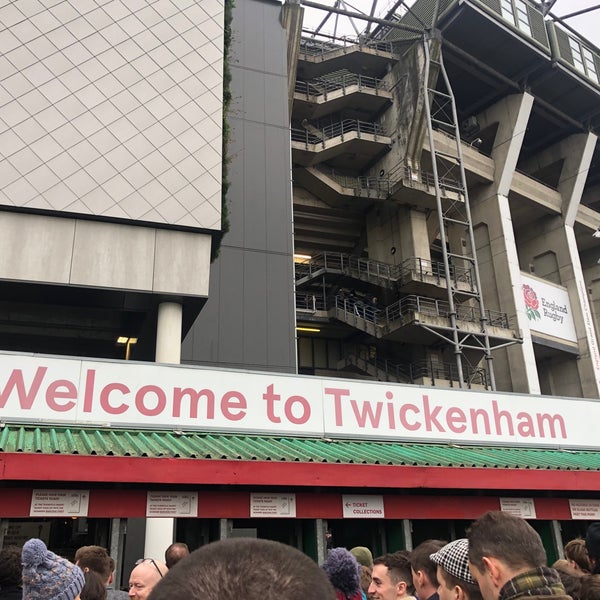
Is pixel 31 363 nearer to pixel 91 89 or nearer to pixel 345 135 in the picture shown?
pixel 91 89

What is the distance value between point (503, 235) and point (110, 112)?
24.9m

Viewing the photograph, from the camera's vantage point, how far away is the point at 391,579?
15.1ft

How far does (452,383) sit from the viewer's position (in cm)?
3459

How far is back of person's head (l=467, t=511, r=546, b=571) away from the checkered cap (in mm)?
387

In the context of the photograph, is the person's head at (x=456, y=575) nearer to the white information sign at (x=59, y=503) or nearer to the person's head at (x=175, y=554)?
the person's head at (x=175, y=554)

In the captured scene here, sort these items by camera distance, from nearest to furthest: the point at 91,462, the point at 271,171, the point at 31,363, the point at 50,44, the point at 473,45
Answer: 1. the point at 91,462
2. the point at 31,363
3. the point at 50,44
4. the point at 271,171
5. the point at 473,45

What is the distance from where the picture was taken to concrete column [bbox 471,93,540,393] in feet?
113

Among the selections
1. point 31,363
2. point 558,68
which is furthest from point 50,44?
point 558,68

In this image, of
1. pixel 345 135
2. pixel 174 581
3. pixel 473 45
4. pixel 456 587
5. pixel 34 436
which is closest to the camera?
pixel 174 581

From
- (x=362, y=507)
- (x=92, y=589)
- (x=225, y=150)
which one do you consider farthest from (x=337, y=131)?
(x=92, y=589)

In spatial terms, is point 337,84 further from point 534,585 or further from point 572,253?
point 534,585

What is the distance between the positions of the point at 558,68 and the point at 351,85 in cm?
1238

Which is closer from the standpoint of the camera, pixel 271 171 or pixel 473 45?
pixel 271 171

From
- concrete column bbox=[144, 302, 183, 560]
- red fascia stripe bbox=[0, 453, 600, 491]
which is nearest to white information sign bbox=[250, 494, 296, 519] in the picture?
red fascia stripe bbox=[0, 453, 600, 491]
